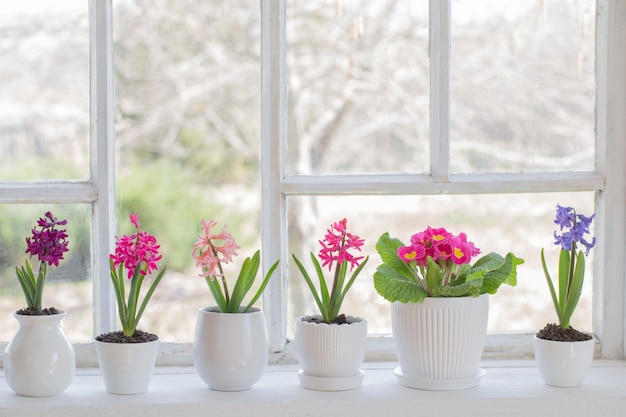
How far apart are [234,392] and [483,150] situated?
76 centimetres

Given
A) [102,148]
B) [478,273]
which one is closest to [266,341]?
[478,273]

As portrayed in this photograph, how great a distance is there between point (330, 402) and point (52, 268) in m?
0.68

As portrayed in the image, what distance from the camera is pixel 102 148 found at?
1783 millimetres

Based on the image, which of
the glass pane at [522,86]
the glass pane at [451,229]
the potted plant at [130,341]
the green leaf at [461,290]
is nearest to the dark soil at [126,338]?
the potted plant at [130,341]

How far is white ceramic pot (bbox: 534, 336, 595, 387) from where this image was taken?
5.37 feet

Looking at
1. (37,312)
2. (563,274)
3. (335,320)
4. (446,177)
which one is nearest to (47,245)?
(37,312)

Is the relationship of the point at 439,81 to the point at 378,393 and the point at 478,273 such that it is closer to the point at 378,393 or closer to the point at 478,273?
the point at 478,273

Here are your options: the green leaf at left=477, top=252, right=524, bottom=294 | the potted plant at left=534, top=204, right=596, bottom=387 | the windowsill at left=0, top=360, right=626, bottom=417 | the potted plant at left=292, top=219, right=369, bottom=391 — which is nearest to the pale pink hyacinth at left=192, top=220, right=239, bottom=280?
the potted plant at left=292, top=219, right=369, bottom=391

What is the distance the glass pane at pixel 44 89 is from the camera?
1.81 meters

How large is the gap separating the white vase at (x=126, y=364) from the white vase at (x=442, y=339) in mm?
491

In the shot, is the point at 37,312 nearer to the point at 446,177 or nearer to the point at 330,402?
the point at 330,402

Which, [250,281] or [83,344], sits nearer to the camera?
[250,281]

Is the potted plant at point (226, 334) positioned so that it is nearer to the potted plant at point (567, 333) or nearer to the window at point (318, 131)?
the window at point (318, 131)

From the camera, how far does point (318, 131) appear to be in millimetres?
1849
